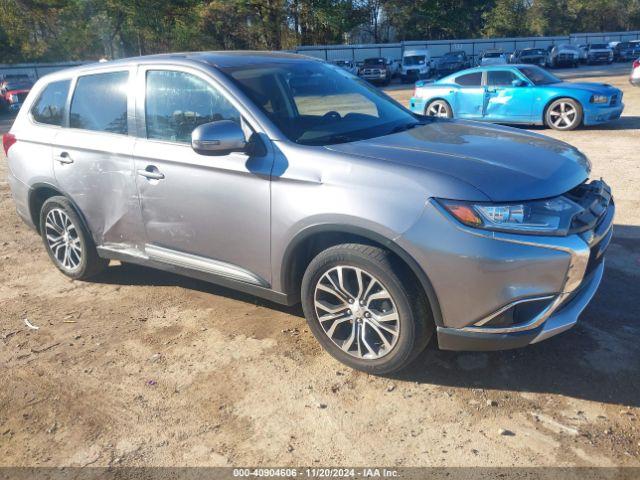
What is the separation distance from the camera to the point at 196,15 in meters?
43.3

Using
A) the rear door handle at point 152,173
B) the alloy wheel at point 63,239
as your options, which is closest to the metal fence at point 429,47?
the alloy wheel at point 63,239

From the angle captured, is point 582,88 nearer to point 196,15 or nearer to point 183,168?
point 183,168

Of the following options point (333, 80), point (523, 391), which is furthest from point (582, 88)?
point (523, 391)

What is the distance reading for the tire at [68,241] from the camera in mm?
4746

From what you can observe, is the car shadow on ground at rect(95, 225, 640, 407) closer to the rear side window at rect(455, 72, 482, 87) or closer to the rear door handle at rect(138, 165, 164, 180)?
the rear door handle at rect(138, 165, 164, 180)

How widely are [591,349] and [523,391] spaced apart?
669 mm

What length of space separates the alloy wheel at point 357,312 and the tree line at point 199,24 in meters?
43.3

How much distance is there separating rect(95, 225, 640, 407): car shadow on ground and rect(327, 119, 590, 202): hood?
1.04m

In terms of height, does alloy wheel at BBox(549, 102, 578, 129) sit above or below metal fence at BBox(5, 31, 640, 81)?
below

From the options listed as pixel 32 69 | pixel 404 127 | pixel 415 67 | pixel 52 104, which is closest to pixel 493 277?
pixel 404 127

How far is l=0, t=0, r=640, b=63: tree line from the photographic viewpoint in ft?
142

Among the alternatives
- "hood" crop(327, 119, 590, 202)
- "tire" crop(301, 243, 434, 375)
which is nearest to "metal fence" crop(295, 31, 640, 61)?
"hood" crop(327, 119, 590, 202)

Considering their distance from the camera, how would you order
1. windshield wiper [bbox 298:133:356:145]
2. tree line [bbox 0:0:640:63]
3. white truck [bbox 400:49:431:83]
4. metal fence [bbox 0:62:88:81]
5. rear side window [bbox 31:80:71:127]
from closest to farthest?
windshield wiper [bbox 298:133:356:145], rear side window [bbox 31:80:71:127], white truck [bbox 400:49:431:83], metal fence [bbox 0:62:88:81], tree line [bbox 0:0:640:63]

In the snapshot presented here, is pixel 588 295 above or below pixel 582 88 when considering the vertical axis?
below
